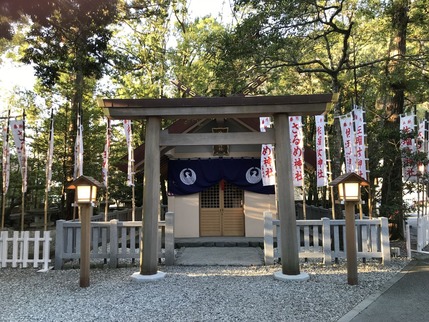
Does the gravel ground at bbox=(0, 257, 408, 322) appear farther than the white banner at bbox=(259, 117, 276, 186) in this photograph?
No

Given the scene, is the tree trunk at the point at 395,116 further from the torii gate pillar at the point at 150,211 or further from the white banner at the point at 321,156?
the torii gate pillar at the point at 150,211

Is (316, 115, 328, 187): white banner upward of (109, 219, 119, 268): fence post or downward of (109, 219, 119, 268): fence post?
upward

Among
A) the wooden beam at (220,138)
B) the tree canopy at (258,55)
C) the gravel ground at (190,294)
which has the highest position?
the tree canopy at (258,55)

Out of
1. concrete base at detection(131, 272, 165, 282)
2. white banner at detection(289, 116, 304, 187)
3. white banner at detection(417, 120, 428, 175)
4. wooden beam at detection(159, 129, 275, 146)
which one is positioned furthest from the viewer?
white banner at detection(417, 120, 428, 175)

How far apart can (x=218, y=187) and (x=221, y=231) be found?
1.65 meters

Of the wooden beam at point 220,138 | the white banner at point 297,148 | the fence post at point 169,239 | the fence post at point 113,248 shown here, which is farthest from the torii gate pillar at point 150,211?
the white banner at point 297,148

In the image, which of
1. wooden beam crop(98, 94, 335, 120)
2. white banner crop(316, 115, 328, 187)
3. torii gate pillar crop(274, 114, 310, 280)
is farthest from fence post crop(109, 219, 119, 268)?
white banner crop(316, 115, 328, 187)

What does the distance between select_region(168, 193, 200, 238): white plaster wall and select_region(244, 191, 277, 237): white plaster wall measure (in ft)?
5.99

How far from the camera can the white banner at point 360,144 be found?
9.51 m

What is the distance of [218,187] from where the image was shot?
1295 cm

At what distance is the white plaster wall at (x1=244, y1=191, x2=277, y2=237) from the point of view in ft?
40.7

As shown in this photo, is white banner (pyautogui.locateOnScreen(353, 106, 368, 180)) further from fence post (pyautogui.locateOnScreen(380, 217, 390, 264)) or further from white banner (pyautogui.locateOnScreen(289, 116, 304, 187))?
fence post (pyautogui.locateOnScreen(380, 217, 390, 264))

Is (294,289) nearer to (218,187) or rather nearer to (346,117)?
(346,117)

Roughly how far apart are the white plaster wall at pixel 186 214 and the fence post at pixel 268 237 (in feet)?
15.6
